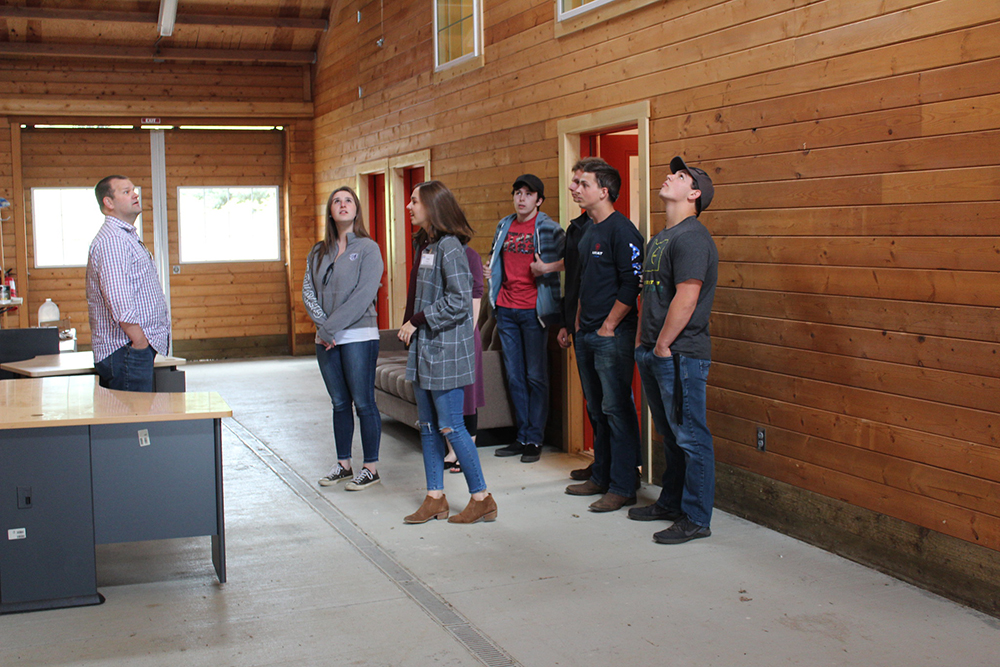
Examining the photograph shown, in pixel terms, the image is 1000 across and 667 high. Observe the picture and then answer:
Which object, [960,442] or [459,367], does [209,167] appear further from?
[960,442]

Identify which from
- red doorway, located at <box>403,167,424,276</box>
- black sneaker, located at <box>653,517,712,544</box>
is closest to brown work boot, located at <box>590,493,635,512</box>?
black sneaker, located at <box>653,517,712,544</box>

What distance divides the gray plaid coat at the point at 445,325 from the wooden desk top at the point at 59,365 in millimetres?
1454

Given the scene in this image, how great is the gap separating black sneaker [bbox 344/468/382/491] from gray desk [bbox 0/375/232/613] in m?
1.43

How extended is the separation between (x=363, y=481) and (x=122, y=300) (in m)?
1.61

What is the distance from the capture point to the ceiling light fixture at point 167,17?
387 inches

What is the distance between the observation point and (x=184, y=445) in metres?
3.49

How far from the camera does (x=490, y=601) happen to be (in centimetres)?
340

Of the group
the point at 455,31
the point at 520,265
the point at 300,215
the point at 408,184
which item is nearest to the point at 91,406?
the point at 520,265

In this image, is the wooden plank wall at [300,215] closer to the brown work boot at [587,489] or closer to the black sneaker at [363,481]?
the black sneaker at [363,481]

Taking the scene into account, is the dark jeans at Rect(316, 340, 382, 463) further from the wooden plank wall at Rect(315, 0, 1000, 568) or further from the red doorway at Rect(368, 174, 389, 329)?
the red doorway at Rect(368, 174, 389, 329)

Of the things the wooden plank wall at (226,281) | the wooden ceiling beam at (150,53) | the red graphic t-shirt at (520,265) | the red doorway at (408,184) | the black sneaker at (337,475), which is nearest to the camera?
the black sneaker at (337,475)

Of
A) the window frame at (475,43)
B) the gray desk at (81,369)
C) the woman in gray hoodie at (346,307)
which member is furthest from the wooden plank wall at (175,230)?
the woman in gray hoodie at (346,307)

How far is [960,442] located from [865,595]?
0.66 m

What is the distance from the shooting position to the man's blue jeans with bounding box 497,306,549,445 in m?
5.69
